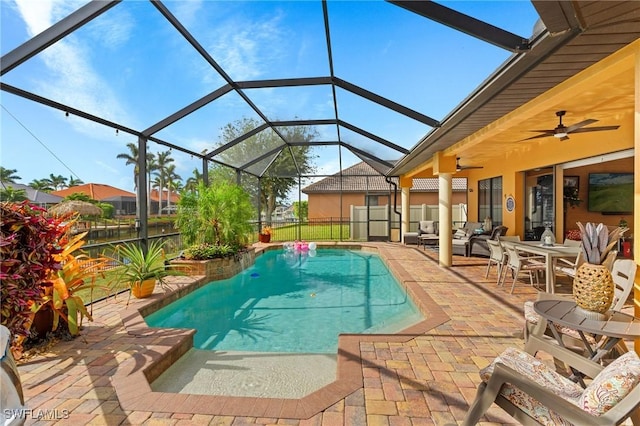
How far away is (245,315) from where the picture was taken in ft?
17.2

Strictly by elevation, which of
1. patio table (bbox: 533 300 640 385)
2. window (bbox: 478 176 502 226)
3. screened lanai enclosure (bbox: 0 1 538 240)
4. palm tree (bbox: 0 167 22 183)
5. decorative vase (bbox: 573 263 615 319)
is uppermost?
screened lanai enclosure (bbox: 0 1 538 240)

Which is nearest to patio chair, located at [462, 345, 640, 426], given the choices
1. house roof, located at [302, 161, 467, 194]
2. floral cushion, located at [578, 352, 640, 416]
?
floral cushion, located at [578, 352, 640, 416]

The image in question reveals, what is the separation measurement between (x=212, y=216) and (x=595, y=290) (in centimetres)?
751

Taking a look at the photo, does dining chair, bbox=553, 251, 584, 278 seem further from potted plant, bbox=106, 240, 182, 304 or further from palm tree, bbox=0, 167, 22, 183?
palm tree, bbox=0, 167, 22, 183

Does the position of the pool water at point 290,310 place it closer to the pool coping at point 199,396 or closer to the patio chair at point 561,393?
the pool coping at point 199,396

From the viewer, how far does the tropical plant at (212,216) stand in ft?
25.2

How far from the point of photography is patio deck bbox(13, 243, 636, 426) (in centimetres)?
209

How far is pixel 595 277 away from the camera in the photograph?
2.16 meters

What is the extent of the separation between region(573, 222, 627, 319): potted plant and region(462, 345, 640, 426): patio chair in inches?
18.8

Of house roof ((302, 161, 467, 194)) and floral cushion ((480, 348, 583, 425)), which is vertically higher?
house roof ((302, 161, 467, 194))

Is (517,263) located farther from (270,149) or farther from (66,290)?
(270,149)

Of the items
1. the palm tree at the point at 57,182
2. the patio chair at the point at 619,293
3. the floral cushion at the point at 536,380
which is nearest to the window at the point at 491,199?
the patio chair at the point at 619,293

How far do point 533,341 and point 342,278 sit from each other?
571 cm

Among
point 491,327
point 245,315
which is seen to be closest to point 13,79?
point 245,315
